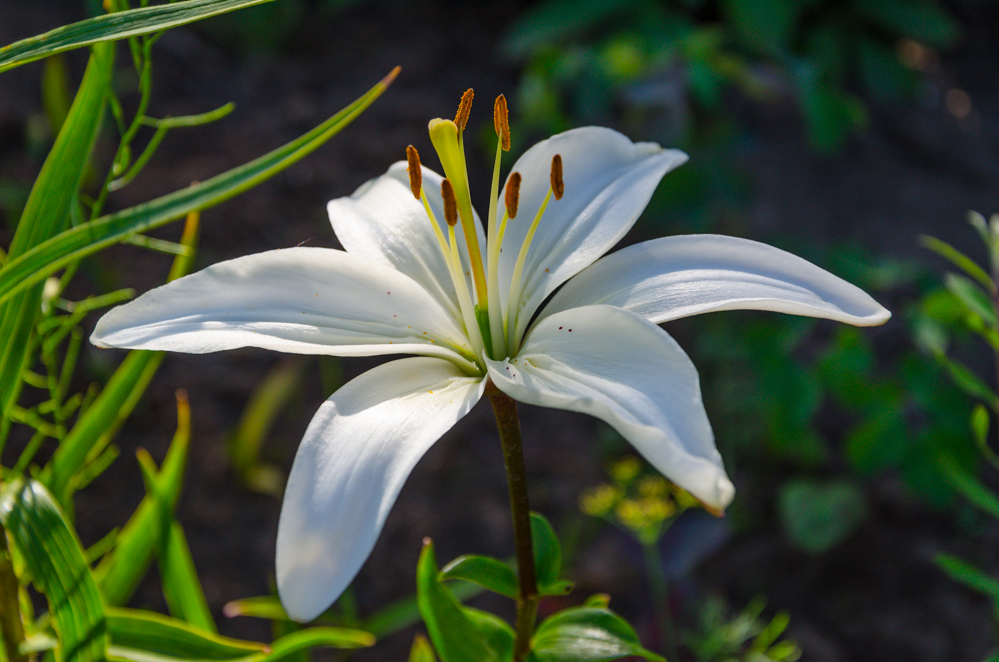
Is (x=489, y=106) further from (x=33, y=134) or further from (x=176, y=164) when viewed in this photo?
(x=33, y=134)

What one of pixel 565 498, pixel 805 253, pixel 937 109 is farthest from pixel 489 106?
pixel 937 109

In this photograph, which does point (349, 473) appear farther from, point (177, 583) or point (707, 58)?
point (707, 58)

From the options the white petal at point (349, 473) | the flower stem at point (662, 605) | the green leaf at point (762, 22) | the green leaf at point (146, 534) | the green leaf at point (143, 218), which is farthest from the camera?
the green leaf at point (762, 22)

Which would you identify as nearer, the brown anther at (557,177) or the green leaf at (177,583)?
the brown anther at (557,177)

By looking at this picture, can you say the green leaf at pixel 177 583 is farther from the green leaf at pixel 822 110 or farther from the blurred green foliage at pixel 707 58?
the green leaf at pixel 822 110

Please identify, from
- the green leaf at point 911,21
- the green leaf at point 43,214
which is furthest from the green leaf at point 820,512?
the green leaf at point 911,21

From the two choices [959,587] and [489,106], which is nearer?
[959,587]

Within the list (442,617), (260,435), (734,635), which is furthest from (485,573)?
(260,435)

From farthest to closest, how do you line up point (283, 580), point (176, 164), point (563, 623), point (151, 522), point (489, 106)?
1. point (489, 106)
2. point (176, 164)
3. point (151, 522)
4. point (563, 623)
5. point (283, 580)

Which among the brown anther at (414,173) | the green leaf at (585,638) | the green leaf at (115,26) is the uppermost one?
the green leaf at (115,26)
